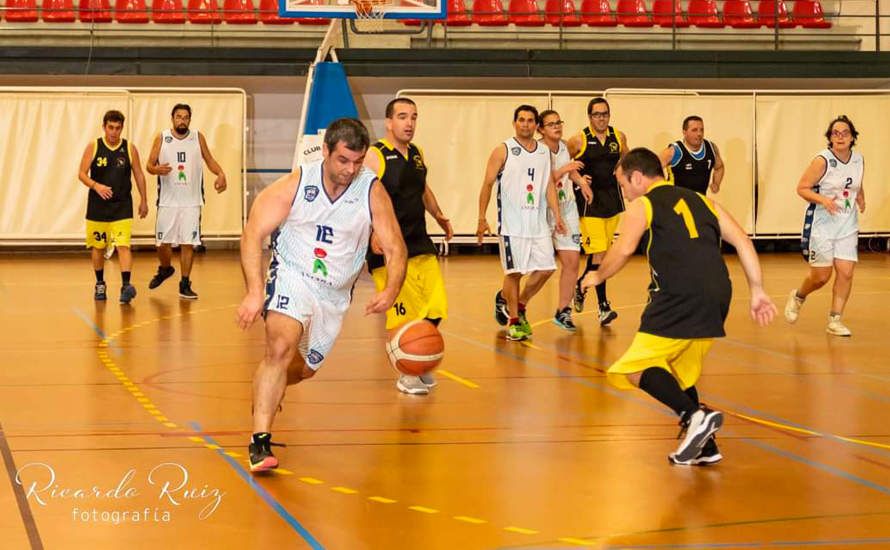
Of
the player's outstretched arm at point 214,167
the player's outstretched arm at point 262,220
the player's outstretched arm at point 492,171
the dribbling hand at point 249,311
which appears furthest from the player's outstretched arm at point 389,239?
the player's outstretched arm at point 214,167

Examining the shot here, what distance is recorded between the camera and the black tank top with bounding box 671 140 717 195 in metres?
13.3

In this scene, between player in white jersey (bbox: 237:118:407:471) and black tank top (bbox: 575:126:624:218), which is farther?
black tank top (bbox: 575:126:624:218)

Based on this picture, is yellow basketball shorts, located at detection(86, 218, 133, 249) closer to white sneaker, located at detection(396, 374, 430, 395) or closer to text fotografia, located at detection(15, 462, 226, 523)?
white sneaker, located at detection(396, 374, 430, 395)

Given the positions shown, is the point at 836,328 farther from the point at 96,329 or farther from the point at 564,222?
the point at 96,329

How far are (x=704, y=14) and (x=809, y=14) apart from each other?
80.9 inches

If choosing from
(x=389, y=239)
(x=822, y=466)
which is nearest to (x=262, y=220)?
(x=389, y=239)

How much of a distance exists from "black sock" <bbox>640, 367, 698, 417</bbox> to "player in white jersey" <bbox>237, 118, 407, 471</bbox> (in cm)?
135

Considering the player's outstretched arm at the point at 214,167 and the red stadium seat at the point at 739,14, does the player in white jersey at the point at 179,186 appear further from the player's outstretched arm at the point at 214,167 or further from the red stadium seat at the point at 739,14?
the red stadium seat at the point at 739,14

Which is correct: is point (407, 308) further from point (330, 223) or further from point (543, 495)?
point (543, 495)

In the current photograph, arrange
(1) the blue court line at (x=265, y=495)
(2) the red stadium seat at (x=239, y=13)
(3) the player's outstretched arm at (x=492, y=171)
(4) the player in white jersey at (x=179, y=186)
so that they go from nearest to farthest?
(1) the blue court line at (x=265, y=495), (3) the player's outstretched arm at (x=492, y=171), (4) the player in white jersey at (x=179, y=186), (2) the red stadium seat at (x=239, y=13)

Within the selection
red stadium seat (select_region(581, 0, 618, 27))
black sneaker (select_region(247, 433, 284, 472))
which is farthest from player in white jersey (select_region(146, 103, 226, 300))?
red stadium seat (select_region(581, 0, 618, 27))

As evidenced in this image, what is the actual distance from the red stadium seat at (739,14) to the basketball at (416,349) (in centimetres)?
1702

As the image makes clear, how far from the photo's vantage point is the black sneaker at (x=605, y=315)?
12344mm

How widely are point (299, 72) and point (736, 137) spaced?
7418 millimetres
